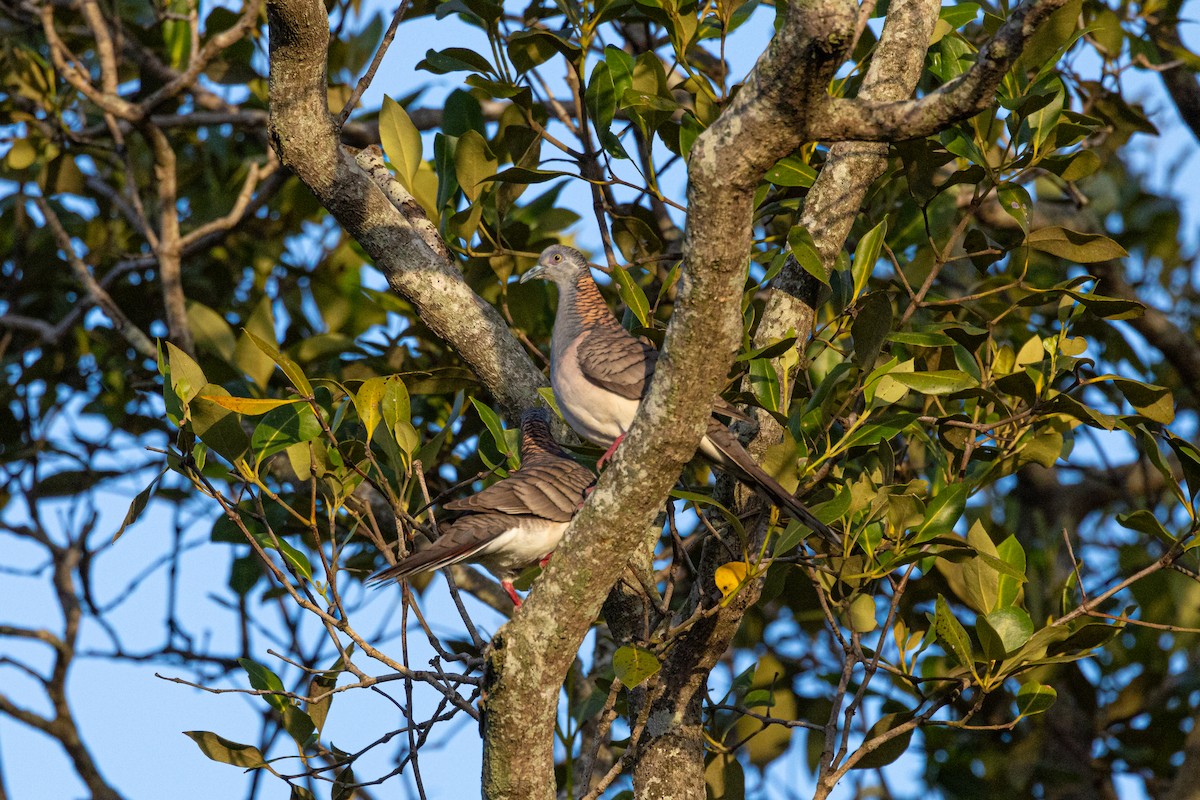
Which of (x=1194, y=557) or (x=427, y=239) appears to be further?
(x=427, y=239)

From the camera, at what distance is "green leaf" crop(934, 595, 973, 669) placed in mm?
3246

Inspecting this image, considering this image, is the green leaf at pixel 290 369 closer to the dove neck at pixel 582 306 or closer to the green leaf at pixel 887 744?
the dove neck at pixel 582 306

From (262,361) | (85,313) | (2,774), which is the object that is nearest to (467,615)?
(262,361)

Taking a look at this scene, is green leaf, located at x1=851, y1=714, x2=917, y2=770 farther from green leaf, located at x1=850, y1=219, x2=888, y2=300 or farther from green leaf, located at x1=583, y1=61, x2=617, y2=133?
green leaf, located at x1=583, y1=61, x2=617, y2=133

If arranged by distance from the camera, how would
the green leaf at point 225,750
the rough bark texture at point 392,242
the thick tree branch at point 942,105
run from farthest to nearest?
the rough bark texture at point 392,242, the green leaf at point 225,750, the thick tree branch at point 942,105

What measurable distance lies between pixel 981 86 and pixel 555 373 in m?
2.06

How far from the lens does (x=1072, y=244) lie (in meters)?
3.73

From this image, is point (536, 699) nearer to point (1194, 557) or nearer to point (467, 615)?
point (467, 615)

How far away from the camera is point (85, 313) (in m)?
6.11

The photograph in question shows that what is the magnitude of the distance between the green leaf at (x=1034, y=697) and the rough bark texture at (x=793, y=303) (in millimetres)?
820

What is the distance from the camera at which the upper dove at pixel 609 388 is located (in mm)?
3459

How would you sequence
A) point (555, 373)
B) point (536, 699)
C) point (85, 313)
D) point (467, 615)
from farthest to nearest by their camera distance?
1. point (85, 313)
2. point (555, 373)
3. point (467, 615)
4. point (536, 699)

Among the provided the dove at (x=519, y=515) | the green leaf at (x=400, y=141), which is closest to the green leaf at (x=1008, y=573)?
the dove at (x=519, y=515)

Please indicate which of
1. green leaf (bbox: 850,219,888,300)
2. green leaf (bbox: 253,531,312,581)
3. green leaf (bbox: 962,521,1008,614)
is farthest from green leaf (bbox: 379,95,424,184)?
green leaf (bbox: 962,521,1008,614)
